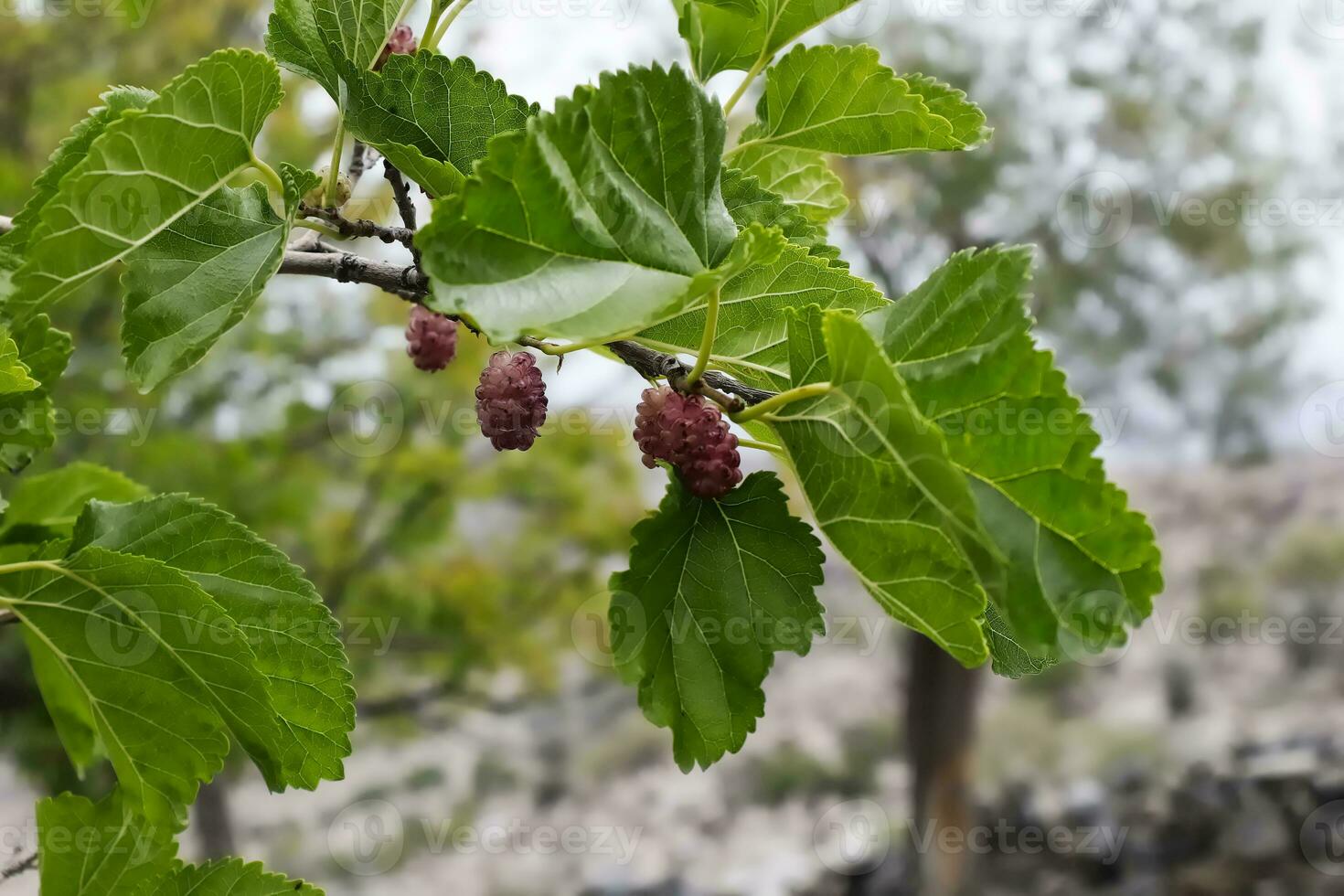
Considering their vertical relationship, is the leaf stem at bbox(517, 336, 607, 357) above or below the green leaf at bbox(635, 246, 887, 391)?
below

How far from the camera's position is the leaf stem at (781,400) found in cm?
24

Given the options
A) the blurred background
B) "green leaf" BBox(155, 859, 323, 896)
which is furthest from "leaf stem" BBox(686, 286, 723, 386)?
the blurred background

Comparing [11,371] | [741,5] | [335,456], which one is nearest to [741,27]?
[741,5]

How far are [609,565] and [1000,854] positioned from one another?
165 cm

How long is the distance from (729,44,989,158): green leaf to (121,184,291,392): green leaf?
0.51 ft

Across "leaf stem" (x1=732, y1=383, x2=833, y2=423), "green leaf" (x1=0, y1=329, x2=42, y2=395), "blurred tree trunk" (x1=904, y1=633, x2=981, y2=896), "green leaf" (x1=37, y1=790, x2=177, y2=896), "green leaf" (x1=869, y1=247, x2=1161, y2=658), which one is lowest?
"blurred tree trunk" (x1=904, y1=633, x2=981, y2=896)

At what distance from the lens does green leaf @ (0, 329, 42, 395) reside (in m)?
0.29

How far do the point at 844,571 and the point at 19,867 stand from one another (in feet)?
10.1

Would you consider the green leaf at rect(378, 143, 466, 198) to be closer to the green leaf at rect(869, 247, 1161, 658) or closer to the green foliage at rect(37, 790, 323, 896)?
the green leaf at rect(869, 247, 1161, 658)

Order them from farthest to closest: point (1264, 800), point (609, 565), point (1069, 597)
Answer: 1. point (1264, 800)
2. point (609, 565)
3. point (1069, 597)

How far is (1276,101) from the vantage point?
306 centimetres

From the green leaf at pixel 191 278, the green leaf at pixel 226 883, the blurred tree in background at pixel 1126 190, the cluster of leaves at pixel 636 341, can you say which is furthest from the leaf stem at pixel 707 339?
the blurred tree in background at pixel 1126 190

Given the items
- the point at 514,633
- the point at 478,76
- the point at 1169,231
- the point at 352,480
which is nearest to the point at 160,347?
the point at 478,76

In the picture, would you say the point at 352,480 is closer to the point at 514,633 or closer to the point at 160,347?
the point at 514,633
